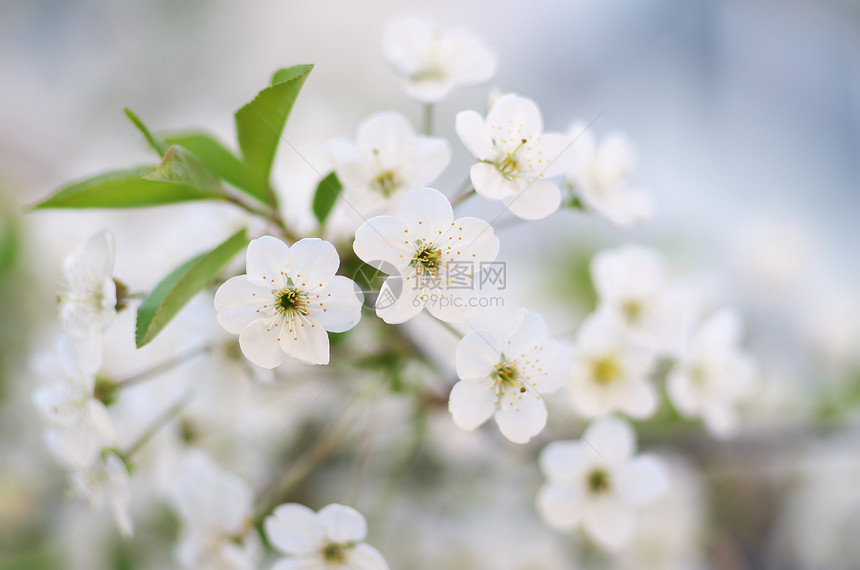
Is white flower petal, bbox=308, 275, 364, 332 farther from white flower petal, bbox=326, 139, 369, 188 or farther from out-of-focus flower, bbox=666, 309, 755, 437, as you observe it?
out-of-focus flower, bbox=666, 309, 755, 437

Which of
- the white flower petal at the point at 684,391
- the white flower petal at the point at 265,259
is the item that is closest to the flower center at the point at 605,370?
the white flower petal at the point at 684,391

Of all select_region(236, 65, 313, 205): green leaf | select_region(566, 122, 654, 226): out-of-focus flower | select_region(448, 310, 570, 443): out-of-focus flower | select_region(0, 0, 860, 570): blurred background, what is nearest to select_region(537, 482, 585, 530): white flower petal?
select_region(448, 310, 570, 443): out-of-focus flower

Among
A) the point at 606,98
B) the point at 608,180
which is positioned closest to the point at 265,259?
the point at 608,180

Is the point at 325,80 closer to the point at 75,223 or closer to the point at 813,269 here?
the point at 75,223

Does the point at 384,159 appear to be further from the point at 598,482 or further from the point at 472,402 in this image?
the point at 598,482

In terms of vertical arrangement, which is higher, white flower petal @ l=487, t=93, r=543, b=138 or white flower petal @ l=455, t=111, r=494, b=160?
white flower petal @ l=487, t=93, r=543, b=138

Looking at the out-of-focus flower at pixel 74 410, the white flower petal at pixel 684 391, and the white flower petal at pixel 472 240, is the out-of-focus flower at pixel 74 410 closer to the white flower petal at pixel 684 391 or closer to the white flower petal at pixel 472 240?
the white flower petal at pixel 472 240

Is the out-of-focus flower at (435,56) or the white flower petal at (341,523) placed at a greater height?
the out-of-focus flower at (435,56)
